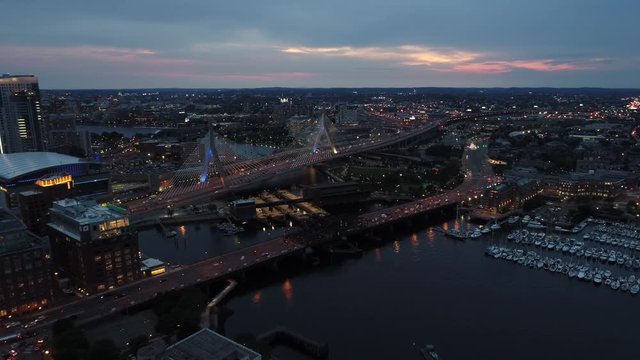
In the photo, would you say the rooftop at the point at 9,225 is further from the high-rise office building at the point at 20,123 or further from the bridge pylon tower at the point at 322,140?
the high-rise office building at the point at 20,123

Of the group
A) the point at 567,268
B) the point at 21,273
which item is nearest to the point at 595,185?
the point at 567,268

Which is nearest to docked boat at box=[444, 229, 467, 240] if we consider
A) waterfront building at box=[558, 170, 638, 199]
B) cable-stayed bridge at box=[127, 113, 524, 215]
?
waterfront building at box=[558, 170, 638, 199]

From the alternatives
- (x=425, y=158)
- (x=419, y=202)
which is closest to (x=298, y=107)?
(x=425, y=158)

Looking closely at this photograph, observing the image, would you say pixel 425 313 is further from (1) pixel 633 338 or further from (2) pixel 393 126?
(2) pixel 393 126

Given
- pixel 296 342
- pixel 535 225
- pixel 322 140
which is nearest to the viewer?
pixel 296 342

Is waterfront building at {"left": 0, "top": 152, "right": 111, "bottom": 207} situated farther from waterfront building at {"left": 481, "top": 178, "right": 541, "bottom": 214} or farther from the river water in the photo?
waterfront building at {"left": 481, "top": 178, "right": 541, "bottom": 214}

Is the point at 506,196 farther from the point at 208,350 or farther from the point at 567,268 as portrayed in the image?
the point at 208,350
